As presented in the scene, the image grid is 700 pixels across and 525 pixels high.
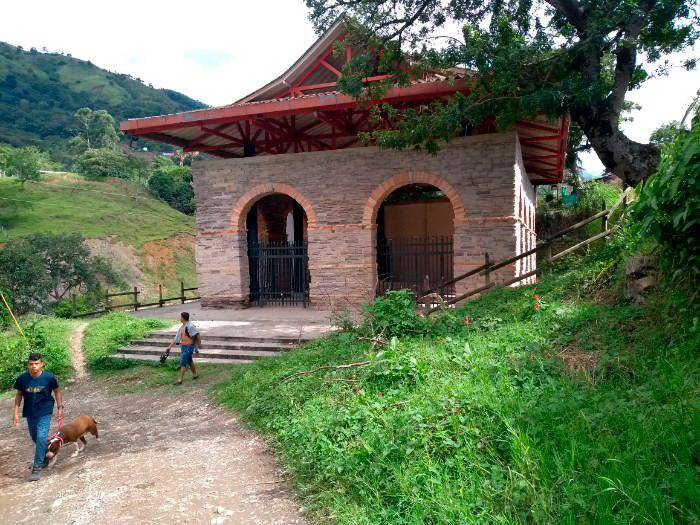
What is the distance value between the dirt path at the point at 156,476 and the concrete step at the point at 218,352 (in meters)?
2.04

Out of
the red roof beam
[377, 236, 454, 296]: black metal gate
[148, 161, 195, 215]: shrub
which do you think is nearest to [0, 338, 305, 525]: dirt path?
the red roof beam

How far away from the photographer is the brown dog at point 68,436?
524 cm

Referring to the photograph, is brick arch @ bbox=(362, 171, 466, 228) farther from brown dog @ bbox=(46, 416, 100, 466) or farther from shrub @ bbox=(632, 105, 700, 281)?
brown dog @ bbox=(46, 416, 100, 466)

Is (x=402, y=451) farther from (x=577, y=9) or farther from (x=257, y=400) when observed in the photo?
(x=577, y=9)

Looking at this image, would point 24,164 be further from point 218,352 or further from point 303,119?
point 218,352

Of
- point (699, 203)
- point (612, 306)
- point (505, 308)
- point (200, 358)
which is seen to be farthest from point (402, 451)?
point (200, 358)

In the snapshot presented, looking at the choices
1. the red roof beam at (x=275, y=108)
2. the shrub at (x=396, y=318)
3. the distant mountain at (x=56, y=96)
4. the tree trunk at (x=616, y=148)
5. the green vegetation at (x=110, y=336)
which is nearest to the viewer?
the shrub at (x=396, y=318)

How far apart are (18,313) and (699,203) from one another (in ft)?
71.0

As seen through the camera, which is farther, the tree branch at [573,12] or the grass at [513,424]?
the tree branch at [573,12]

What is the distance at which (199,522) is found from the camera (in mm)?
3609

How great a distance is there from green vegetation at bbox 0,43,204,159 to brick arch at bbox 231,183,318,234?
5867cm

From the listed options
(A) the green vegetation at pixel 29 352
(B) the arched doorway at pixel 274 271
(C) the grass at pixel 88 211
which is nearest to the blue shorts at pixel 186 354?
(A) the green vegetation at pixel 29 352

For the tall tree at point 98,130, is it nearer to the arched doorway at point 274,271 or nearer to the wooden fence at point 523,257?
the arched doorway at point 274,271

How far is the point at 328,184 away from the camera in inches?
482
